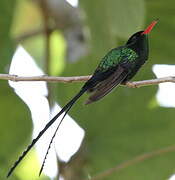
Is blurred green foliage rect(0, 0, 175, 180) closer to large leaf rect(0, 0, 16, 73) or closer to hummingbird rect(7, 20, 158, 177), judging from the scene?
large leaf rect(0, 0, 16, 73)

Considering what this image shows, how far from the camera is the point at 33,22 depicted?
5.26 metres

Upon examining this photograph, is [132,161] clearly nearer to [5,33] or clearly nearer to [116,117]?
[116,117]

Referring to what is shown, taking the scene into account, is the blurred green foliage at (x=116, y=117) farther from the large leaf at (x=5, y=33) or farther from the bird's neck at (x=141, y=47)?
the bird's neck at (x=141, y=47)

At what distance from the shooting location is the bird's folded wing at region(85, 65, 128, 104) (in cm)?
208

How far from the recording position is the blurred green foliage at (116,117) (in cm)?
315

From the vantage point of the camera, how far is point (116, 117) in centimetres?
334

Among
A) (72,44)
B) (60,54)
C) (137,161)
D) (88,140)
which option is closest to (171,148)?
(137,161)

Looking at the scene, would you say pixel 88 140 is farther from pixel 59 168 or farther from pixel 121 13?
pixel 121 13

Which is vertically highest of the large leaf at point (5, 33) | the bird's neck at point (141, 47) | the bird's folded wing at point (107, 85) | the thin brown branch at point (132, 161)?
the large leaf at point (5, 33)

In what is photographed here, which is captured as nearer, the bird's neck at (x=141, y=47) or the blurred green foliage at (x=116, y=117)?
the bird's neck at (x=141, y=47)

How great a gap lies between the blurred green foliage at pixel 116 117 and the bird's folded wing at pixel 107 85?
0.85 metres

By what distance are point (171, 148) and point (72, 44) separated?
1.23 m

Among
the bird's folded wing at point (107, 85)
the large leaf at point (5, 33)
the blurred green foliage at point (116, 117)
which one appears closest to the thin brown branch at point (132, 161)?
the blurred green foliage at point (116, 117)

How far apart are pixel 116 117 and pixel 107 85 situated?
124 centimetres
